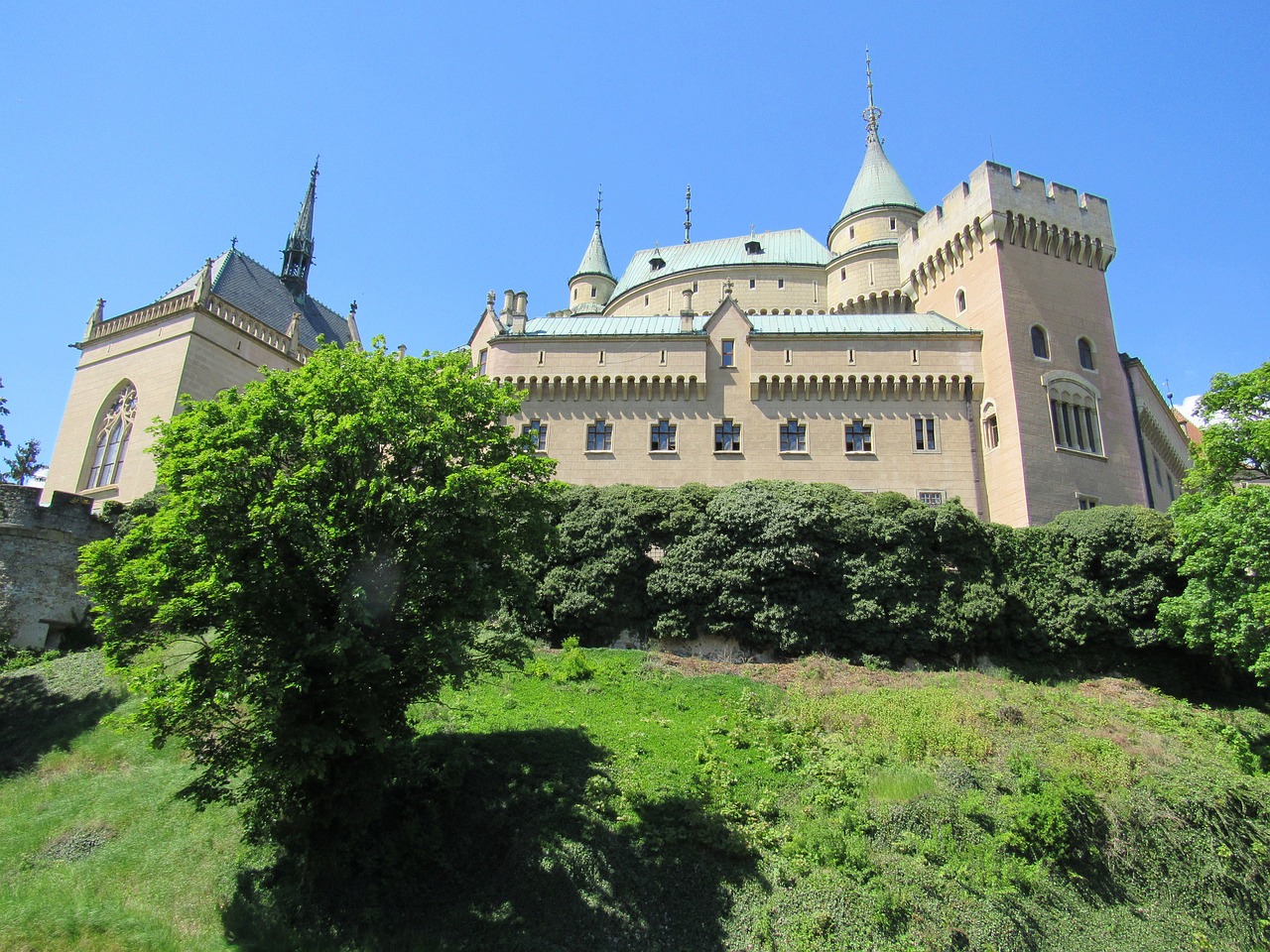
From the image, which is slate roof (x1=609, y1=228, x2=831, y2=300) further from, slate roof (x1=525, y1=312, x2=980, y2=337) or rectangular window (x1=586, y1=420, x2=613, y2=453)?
rectangular window (x1=586, y1=420, x2=613, y2=453)

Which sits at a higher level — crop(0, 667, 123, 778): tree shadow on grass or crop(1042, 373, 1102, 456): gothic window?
crop(1042, 373, 1102, 456): gothic window

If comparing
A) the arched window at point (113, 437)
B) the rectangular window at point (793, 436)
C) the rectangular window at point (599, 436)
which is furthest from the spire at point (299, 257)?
the rectangular window at point (793, 436)

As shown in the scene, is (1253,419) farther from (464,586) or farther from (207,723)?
(207,723)

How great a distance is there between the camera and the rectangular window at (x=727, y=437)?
41688 mm

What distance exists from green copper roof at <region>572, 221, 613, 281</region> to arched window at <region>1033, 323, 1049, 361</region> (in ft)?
105

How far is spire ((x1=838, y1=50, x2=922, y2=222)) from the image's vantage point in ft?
175

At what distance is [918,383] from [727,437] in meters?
9.48

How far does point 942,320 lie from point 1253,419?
58.6 feet

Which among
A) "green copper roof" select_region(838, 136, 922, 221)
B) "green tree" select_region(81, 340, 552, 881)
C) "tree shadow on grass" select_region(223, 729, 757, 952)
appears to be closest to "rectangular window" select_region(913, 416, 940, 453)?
"green copper roof" select_region(838, 136, 922, 221)

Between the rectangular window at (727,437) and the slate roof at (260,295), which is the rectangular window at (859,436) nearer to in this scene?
the rectangular window at (727,437)

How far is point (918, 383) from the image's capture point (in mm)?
41344

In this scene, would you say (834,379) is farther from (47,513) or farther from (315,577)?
(47,513)

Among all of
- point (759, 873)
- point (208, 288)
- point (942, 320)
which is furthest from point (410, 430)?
point (942, 320)

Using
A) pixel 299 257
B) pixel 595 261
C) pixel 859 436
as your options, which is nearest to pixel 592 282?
pixel 595 261
